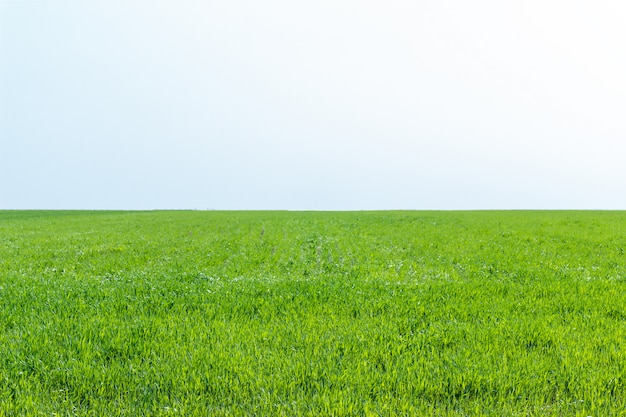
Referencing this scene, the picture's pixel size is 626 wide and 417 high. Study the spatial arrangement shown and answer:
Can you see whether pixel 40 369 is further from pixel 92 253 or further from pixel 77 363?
pixel 92 253

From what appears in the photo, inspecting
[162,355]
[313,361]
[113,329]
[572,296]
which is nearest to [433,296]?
[572,296]

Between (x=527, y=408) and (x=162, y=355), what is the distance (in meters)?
4.92

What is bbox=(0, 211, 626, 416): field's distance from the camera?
4680mm

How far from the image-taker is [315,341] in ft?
20.6

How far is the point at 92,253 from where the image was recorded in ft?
53.4

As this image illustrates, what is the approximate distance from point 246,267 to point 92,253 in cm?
736

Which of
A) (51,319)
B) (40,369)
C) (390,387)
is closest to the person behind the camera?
(390,387)

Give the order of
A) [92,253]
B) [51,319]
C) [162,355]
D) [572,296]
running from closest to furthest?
[162,355] < [51,319] < [572,296] < [92,253]

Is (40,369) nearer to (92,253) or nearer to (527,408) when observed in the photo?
(527,408)

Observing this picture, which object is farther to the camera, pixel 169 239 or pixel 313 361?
pixel 169 239

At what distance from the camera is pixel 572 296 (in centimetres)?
892

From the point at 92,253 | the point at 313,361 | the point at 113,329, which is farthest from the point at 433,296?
the point at 92,253

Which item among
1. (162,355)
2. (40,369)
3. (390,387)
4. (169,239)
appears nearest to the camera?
(390,387)

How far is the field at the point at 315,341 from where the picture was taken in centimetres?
Answer: 468
